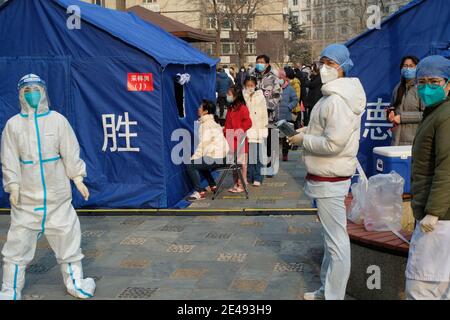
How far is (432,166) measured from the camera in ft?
11.0

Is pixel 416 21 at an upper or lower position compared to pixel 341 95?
upper

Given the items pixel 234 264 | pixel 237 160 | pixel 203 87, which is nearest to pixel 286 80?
pixel 203 87

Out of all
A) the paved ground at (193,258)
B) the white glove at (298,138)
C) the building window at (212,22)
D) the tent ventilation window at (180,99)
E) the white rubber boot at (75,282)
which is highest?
the building window at (212,22)

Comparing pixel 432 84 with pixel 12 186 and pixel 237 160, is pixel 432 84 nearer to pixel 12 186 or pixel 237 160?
pixel 12 186

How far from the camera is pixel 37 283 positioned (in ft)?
17.6

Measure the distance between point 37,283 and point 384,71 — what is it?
5528 mm

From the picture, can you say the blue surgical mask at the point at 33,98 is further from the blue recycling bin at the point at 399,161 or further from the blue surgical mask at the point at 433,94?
the blue recycling bin at the point at 399,161

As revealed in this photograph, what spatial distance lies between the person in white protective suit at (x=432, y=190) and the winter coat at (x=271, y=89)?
782cm

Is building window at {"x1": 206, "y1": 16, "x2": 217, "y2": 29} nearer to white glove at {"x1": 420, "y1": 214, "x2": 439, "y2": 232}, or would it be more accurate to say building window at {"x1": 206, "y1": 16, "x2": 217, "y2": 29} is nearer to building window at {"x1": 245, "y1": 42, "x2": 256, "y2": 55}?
building window at {"x1": 245, "y1": 42, "x2": 256, "y2": 55}

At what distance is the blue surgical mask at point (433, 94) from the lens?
11.1ft

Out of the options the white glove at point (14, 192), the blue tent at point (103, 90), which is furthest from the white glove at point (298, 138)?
the blue tent at point (103, 90)

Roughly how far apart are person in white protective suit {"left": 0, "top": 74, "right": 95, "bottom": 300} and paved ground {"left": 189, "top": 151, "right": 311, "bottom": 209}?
3.70 meters

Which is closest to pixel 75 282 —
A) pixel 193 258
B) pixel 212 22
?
pixel 193 258

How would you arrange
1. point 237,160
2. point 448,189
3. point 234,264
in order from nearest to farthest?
point 448,189, point 234,264, point 237,160
